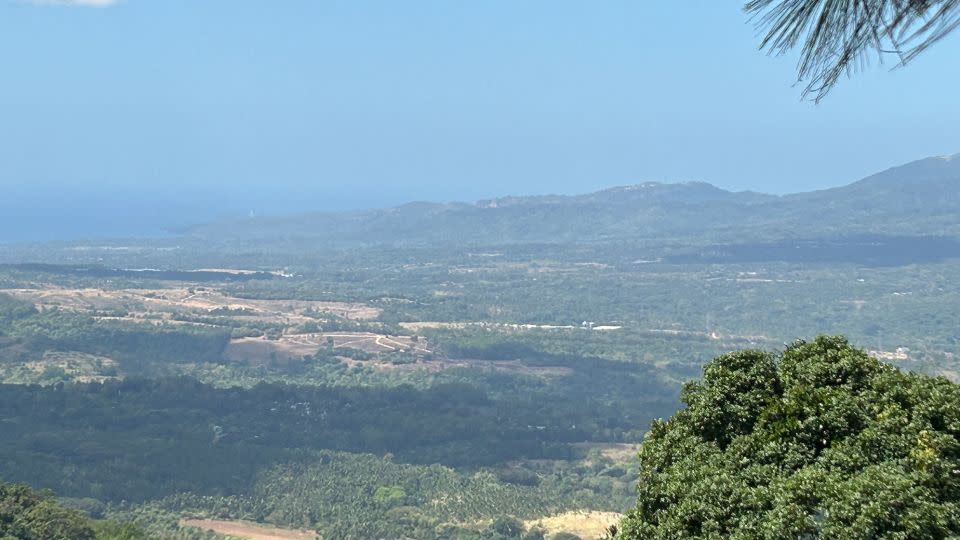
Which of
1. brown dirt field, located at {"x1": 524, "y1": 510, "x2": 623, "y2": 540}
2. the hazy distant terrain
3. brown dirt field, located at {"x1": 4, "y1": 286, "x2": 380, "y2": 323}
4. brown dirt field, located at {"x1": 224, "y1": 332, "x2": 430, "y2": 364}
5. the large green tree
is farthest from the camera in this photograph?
brown dirt field, located at {"x1": 4, "y1": 286, "x2": 380, "y2": 323}

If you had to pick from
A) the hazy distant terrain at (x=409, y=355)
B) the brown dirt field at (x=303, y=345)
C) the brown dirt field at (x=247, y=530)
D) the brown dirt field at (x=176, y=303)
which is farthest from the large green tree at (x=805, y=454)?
the brown dirt field at (x=176, y=303)

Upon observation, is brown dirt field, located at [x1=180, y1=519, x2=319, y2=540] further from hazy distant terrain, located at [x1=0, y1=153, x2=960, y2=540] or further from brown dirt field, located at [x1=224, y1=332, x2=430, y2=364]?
brown dirt field, located at [x1=224, y1=332, x2=430, y2=364]

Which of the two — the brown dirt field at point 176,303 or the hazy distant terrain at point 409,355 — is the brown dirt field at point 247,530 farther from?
the brown dirt field at point 176,303

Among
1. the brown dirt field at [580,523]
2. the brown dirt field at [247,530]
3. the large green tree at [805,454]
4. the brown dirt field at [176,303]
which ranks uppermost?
the large green tree at [805,454]

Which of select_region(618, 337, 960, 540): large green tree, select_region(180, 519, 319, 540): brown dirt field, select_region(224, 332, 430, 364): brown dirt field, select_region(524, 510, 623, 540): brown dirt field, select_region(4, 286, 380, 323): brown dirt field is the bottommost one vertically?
select_region(524, 510, 623, 540): brown dirt field

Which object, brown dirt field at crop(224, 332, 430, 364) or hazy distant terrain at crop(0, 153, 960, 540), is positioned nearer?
hazy distant terrain at crop(0, 153, 960, 540)

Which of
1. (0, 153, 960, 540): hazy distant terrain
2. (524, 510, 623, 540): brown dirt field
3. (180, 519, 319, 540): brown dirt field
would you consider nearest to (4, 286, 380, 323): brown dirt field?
(0, 153, 960, 540): hazy distant terrain
